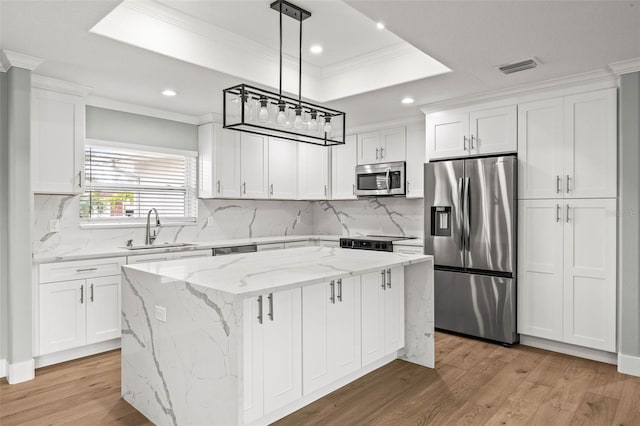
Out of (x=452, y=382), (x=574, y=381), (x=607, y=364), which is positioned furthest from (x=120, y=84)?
(x=607, y=364)

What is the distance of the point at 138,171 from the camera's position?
461cm

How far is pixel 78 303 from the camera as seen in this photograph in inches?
140

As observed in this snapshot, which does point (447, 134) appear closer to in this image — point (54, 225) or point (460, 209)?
point (460, 209)

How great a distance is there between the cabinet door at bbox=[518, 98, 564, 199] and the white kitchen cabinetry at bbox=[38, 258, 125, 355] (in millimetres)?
3832

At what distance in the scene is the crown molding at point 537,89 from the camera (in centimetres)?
340

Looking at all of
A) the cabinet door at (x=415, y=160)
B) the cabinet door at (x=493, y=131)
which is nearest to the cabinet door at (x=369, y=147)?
the cabinet door at (x=415, y=160)

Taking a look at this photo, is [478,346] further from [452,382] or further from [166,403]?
[166,403]

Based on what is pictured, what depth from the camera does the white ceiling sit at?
238 cm

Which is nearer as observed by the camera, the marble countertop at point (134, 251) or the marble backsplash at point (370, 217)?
the marble countertop at point (134, 251)

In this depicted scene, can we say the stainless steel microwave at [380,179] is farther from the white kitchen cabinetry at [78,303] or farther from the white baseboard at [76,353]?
the white baseboard at [76,353]

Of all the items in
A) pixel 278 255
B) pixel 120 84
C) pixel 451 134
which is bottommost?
pixel 278 255

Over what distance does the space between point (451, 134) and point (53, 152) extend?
374 centimetres

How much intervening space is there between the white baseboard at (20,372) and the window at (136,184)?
1519 mm

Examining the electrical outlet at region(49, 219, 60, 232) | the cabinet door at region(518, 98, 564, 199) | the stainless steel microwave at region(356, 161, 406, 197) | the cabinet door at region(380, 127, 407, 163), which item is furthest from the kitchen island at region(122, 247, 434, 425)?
the cabinet door at region(380, 127, 407, 163)
